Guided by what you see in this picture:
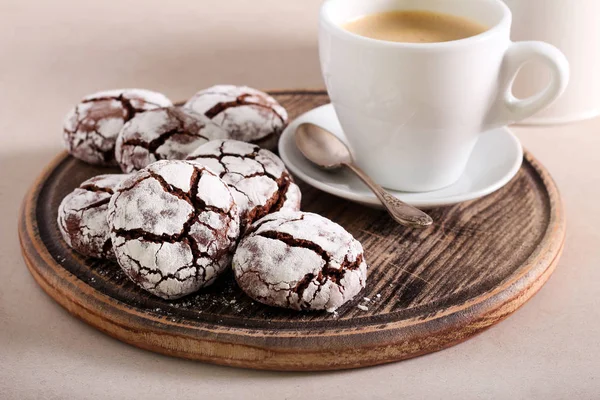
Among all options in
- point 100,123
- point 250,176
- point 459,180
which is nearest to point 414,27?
point 459,180

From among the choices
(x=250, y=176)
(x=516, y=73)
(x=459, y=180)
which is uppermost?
(x=516, y=73)

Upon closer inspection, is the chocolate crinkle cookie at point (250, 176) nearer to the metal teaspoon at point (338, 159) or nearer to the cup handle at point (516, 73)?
the metal teaspoon at point (338, 159)

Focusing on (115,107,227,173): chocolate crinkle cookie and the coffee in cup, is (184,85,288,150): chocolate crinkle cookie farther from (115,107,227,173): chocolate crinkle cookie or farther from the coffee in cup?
the coffee in cup

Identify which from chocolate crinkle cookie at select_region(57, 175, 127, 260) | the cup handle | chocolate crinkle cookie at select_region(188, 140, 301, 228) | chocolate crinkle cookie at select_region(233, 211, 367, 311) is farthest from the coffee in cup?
chocolate crinkle cookie at select_region(57, 175, 127, 260)

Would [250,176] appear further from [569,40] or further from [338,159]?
[569,40]

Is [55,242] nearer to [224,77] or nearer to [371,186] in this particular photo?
[371,186]

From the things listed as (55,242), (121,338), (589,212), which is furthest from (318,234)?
(589,212)
